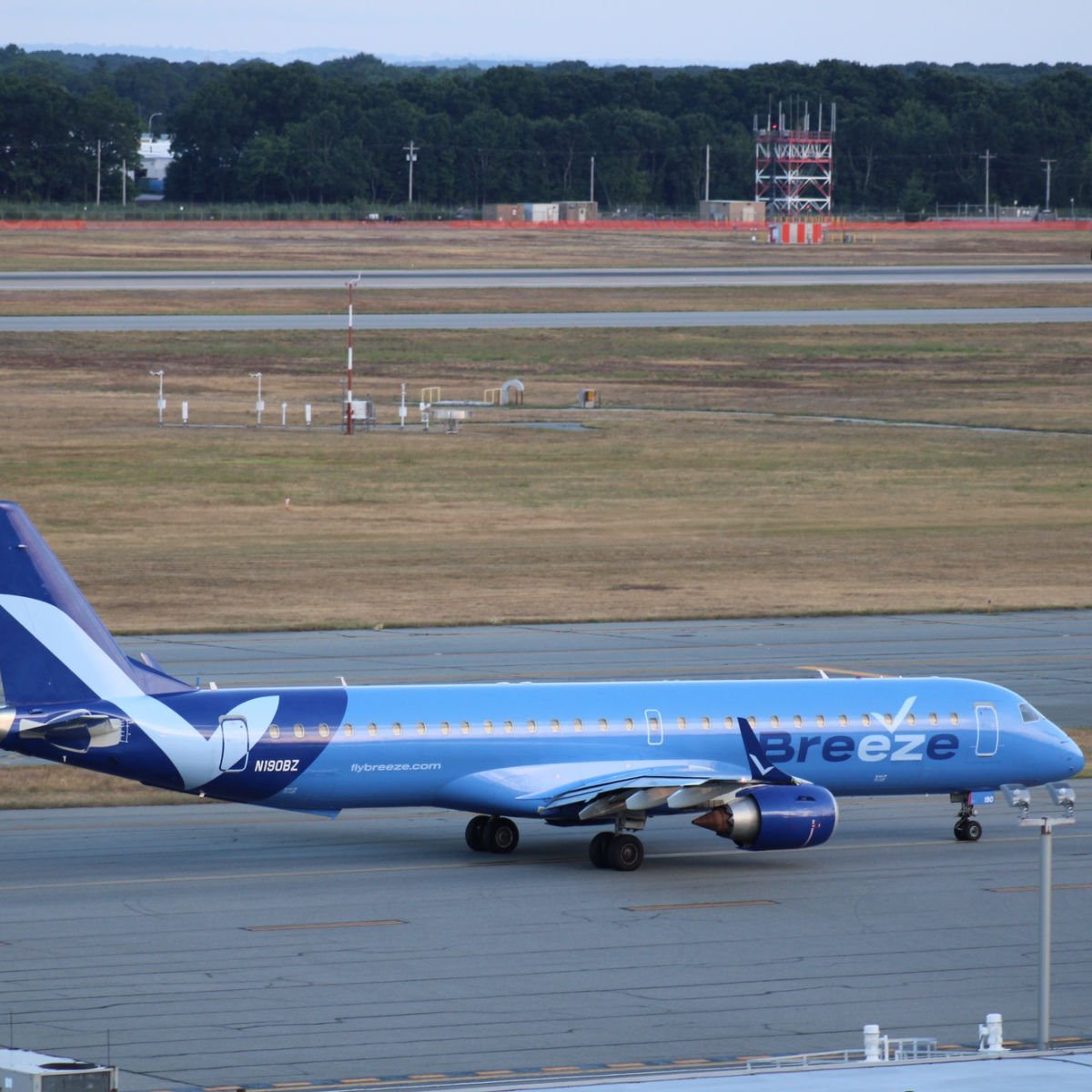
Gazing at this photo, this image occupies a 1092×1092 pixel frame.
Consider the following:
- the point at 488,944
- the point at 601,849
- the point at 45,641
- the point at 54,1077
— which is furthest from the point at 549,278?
the point at 54,1077

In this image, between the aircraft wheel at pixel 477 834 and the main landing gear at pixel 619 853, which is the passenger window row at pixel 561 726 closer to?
the main landing gear at pixel 619 853

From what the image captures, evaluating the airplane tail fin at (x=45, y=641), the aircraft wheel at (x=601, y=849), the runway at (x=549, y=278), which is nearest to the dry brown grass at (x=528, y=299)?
the runway at (x=549, y=278)

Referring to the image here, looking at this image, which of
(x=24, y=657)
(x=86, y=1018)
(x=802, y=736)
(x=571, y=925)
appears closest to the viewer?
(x=86, y=1018)

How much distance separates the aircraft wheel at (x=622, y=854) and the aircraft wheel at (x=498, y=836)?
230 centimetres

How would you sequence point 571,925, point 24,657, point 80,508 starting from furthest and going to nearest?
1. point 80,508
2. point 24,657
3. point 571,925

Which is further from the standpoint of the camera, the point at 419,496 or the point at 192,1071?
the point at 419,496

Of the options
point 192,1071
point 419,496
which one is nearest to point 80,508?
point 419,496

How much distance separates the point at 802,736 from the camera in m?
37.8

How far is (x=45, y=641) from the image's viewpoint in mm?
34938

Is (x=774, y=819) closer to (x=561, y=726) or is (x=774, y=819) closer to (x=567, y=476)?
(x=561, y=726)

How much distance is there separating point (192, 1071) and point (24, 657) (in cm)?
1175

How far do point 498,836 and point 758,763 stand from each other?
4.99m

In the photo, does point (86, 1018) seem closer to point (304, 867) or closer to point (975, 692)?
point (304, 867)

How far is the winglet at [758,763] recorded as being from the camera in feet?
120
